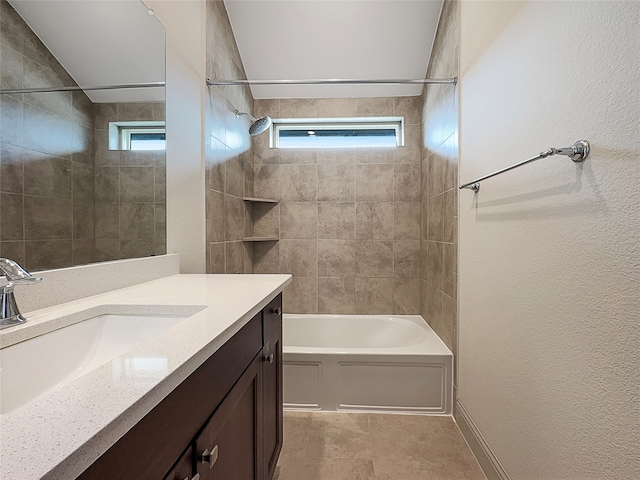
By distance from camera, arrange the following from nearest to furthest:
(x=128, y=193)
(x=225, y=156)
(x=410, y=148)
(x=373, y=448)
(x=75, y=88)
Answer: (x=75, y=88) → (x=128, y=193) → (x=373, y=448) → (x=225, y=156) → (x=410, y=148)

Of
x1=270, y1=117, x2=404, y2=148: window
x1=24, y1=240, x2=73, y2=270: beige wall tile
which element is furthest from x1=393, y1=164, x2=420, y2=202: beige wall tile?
x1=24, y1=240, x2=73, y2=270: beige wall tile

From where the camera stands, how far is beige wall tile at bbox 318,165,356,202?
120 inches

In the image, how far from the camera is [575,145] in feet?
3.05

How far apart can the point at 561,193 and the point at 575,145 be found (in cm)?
14

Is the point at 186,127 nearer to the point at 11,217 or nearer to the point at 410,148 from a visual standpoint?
the point at 11,217

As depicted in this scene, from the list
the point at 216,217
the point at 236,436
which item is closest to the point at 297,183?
the point at 216,217

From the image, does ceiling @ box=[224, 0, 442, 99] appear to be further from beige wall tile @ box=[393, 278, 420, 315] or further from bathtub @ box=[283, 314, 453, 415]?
bathtub @ box=[283, 314, 453, 415]

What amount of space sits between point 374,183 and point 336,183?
32cm

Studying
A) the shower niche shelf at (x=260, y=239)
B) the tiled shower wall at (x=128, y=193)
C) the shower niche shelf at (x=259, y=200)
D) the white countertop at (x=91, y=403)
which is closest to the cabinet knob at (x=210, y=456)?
the white countertop at (x=91, y=403)

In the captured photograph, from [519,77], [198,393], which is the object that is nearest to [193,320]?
[198,393]

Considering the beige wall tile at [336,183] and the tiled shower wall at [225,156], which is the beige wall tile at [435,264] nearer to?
the beige wall tile at [336,183]

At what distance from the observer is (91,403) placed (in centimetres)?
42

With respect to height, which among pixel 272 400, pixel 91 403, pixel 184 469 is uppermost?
pixel 91 403

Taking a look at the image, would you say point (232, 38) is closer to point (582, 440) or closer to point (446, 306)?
point (446, 306)
